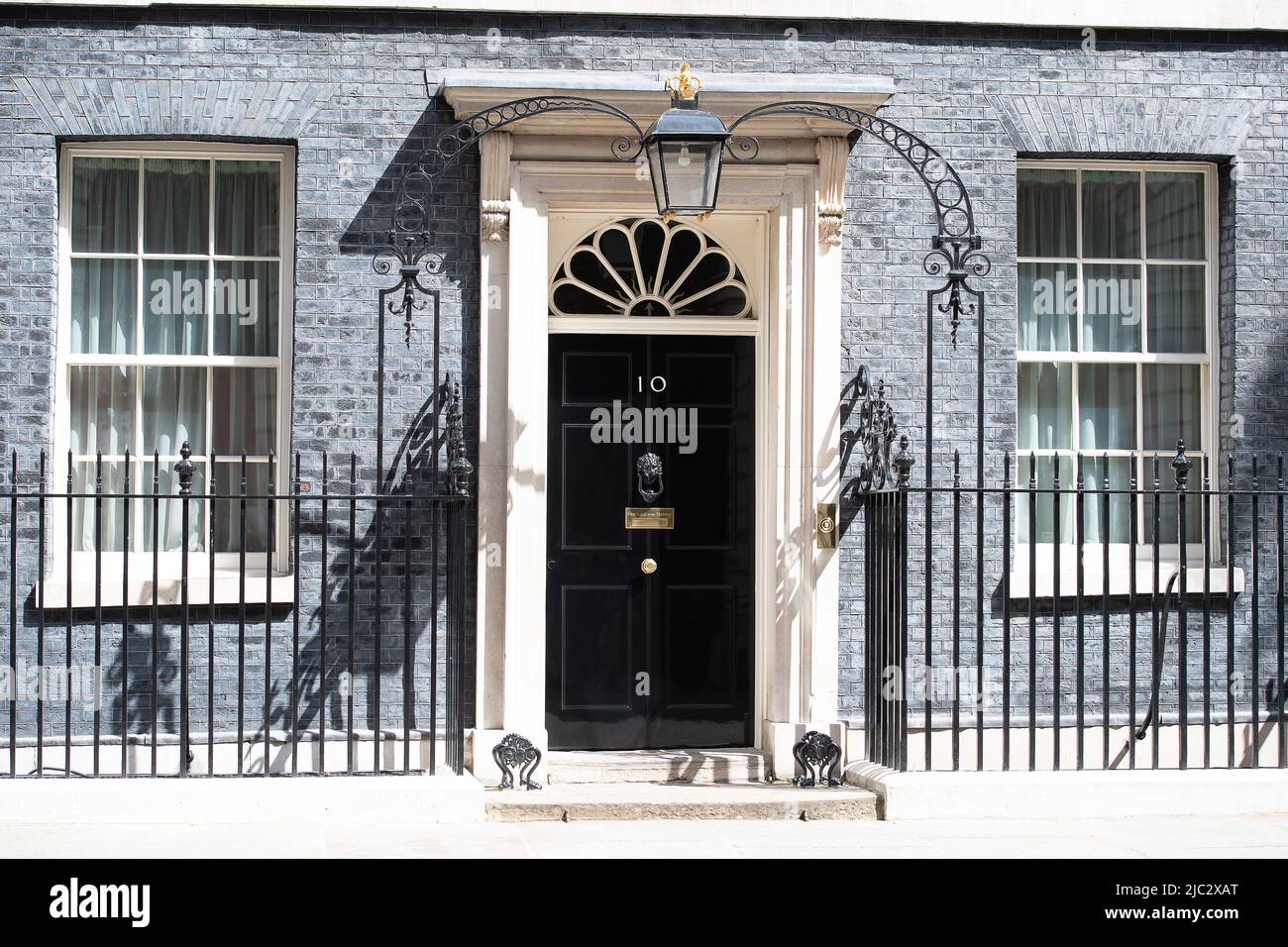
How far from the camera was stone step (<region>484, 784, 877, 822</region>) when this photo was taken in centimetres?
770

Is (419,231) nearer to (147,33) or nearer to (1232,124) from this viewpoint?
(147,33)

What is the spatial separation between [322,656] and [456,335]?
1.91 m

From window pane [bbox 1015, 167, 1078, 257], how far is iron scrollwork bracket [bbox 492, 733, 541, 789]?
4.03 meters

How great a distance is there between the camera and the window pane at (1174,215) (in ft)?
30.1

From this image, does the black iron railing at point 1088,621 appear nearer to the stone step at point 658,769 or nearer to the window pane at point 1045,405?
the window pane at point 1045,405

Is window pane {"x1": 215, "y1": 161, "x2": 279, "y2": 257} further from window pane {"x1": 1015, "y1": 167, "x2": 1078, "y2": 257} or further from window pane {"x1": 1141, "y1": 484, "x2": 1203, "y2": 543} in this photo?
window pane {"x1": 1141, "y1": 484, "x2": 1203, "y2": 543}

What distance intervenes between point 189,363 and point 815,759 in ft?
13.1

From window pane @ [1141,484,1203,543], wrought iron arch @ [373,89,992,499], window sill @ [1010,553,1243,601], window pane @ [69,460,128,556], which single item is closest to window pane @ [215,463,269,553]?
window pane @ [69,460,128,556]

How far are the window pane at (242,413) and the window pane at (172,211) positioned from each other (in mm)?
731

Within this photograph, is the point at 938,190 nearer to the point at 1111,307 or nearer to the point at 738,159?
the point at 1111,307

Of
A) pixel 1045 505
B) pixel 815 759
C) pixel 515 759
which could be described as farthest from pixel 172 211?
pixel 1045 505

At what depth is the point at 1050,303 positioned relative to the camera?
912 cm

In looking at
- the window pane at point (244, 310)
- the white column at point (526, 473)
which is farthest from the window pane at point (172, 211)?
the white column at point (526, 473)
